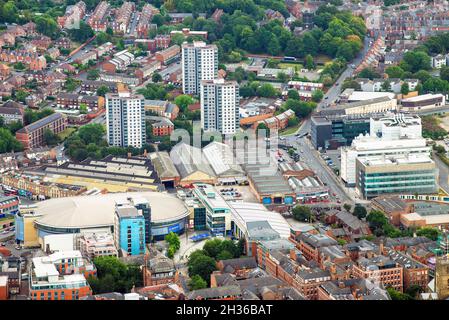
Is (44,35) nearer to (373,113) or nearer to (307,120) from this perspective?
(307,120)

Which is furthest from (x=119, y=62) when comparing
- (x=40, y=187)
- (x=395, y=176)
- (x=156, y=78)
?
(x=395, y=176)

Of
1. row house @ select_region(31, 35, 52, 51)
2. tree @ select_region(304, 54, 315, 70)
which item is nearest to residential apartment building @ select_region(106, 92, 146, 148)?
tree @ select_region(304, 54, 315, 70)

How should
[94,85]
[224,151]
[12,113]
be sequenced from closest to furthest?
[224,151]
[12,113]
[94,85]

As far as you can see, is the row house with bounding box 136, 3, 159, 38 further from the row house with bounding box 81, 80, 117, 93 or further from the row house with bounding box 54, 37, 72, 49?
the row house with bounding box 81, 80, 117, 93

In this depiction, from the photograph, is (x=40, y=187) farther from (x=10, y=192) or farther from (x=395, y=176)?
(x=395, y=176)

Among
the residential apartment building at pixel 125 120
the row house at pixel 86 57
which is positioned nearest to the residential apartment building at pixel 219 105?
the residential apartment building at pixel 125 120
